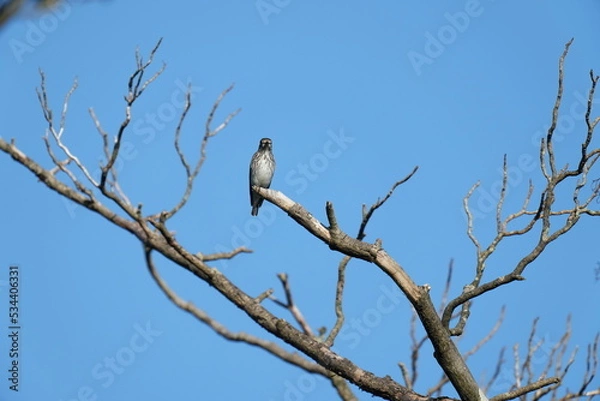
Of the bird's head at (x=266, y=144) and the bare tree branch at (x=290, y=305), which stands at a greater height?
the bird's head at (x=266, y=144)

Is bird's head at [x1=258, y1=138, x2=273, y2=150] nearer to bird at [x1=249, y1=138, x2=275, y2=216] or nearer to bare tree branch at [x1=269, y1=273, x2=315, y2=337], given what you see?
bird at [x1=249, y1=138, x2=275, y2=216]

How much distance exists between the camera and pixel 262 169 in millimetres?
10586

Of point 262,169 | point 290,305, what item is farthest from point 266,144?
point 290,305

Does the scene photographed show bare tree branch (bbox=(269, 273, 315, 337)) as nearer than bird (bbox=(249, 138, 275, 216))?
Yes

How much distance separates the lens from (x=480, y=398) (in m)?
5.27

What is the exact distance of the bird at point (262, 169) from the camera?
10594 mm

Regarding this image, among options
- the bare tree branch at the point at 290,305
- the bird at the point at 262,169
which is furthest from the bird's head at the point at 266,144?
the bare tree branch at the point at 290,305

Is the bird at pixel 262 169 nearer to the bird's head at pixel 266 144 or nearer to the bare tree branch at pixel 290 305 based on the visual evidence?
the bird's head at pixel 266 144

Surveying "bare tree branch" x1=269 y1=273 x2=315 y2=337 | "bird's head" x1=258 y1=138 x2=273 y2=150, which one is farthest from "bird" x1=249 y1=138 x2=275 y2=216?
"bare tree branch" x1=269 y1=273 x2=315 y2=337

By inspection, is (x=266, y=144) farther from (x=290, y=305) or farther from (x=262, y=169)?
(x=290, y=305)

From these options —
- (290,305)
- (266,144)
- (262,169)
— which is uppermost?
(266,144)

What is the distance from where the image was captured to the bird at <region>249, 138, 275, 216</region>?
1059cm

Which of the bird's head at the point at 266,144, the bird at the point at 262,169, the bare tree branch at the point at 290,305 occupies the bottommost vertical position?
the bare tree branch at the point at 290,305

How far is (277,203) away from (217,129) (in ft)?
2.57
